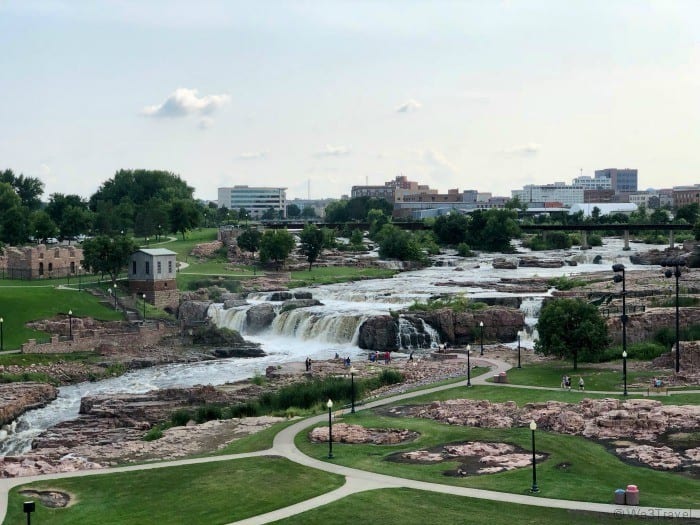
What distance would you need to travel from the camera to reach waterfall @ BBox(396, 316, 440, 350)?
78.2 metres

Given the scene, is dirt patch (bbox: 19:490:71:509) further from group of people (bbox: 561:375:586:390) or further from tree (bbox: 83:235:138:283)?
tree (bbox: 83:235:138:283)

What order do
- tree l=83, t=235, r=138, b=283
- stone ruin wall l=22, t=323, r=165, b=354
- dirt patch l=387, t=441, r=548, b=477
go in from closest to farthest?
dirt patch l=387, t=441, r=548, b=477, stone ruin wall l=22, t=323, r=165, b=354, tree l=83, t=235, r=138, b=283

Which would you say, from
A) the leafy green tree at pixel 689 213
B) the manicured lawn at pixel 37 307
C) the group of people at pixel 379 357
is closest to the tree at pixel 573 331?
the group of people at pixel 379 357

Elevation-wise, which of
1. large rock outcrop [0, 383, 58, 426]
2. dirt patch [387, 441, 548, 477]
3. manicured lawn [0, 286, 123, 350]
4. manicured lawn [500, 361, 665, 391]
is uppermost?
manicured lawn [0, 286, 123, 350]

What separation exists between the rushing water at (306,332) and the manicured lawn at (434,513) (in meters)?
23.5

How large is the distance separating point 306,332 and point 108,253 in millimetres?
21780

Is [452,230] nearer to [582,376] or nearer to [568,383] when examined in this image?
[582,376]

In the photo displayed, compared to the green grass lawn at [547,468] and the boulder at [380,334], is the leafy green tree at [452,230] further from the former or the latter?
the green grass lawn at [547,468]

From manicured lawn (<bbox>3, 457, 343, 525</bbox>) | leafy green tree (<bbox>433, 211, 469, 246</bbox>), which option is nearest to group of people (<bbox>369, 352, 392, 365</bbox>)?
manicured lawn (<bbox>3, 457, 343, 525</bbox>)

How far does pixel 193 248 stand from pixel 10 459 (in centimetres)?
8924

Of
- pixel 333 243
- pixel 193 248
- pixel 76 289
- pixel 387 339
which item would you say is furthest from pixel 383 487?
pixel 333 243

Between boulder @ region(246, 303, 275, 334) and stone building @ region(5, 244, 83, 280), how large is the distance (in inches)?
916

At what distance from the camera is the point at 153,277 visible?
91312 mm

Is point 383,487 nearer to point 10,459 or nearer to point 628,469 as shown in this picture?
point 628,469
